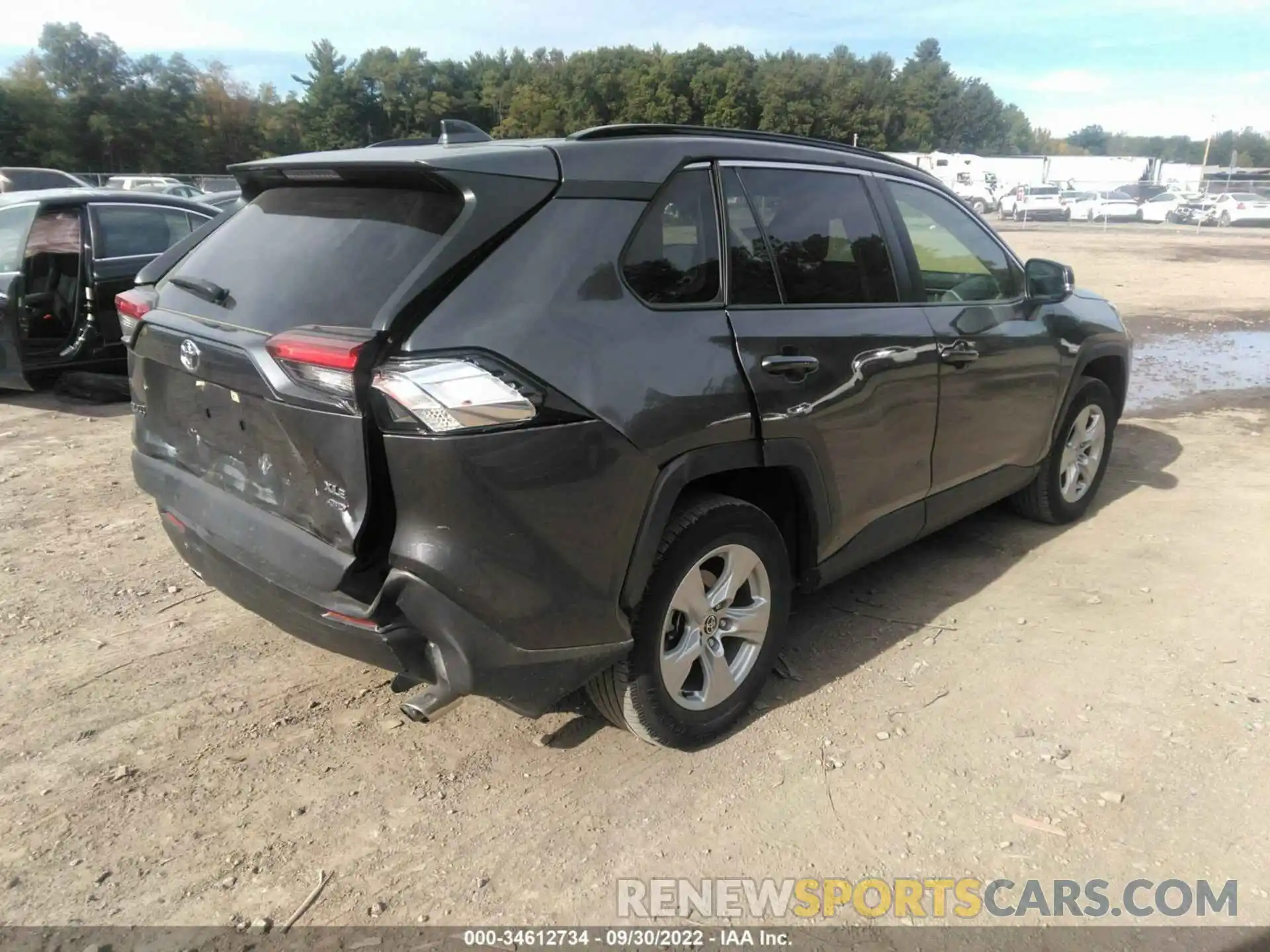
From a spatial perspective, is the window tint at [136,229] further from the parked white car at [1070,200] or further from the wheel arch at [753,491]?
the parked white car at [1070,200]

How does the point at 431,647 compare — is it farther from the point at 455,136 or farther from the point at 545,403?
the point at 455,136

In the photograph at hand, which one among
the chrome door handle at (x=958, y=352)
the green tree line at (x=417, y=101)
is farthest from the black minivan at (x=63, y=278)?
the green tree line at (x=417, y=101)

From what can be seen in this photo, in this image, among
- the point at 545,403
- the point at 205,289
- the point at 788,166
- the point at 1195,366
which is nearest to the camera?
the point at 545,403

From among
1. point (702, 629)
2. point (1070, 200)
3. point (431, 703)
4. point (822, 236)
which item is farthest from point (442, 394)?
point (1070, 200)

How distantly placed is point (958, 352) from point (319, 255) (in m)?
2.48

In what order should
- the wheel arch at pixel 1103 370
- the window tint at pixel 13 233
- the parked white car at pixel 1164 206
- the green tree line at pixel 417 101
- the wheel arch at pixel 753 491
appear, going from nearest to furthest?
the wheel arch at pixel 753 491 → the wheel arch at pixel 1103 370 → the window tint at pixel 13 233 → the parked white car at pixel 1164 206 → the green tree line at pixel 417 101

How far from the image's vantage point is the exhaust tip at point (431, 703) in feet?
8.02

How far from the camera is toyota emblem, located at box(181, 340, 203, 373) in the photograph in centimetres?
267

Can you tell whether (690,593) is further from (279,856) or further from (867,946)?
(279,856)

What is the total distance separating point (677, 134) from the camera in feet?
9.75

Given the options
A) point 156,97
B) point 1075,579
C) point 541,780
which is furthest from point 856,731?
point 156,97

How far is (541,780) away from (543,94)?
297ft

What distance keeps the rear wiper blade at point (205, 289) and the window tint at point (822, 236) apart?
1.59 metres

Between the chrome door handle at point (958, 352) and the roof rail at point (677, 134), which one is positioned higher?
the roof rail at point (677, 134)
